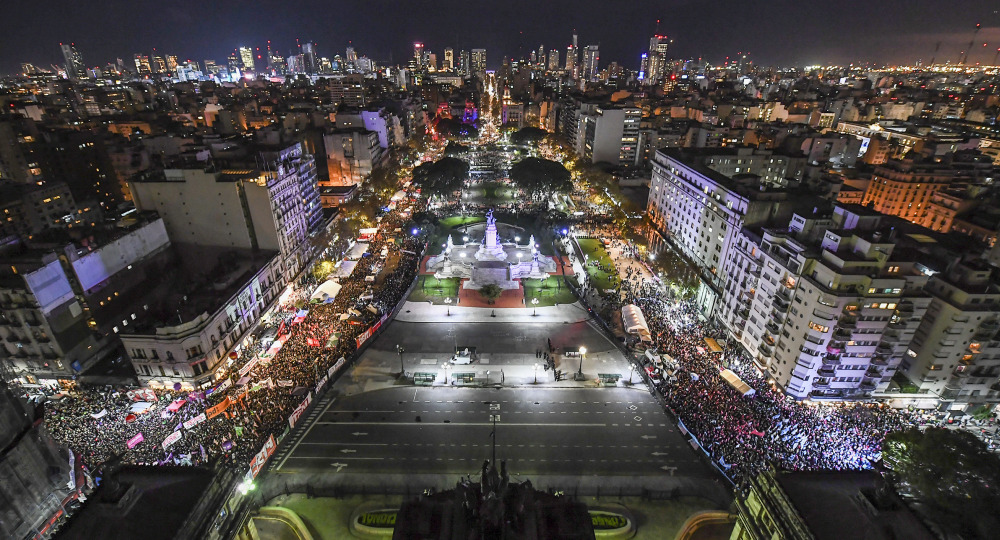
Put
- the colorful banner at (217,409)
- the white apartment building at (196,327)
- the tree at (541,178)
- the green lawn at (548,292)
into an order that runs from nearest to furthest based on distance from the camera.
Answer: the colorful banner at (217,409), the white apartment building at (196,327), the green lawn at (548,292), the tree at (541,178)

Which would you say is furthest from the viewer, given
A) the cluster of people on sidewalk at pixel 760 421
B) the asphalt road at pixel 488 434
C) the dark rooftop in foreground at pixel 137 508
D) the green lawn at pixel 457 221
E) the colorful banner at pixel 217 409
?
A: the green lawn at pixel 457 221

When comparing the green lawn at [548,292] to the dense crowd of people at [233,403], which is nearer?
the dense crowd of people at [233,403]

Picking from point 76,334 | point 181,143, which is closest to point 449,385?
point 76,334

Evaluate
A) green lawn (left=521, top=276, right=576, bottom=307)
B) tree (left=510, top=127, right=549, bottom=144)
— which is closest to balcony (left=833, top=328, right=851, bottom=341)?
green lawn (left=521, top=276, right=576, bottom=307)

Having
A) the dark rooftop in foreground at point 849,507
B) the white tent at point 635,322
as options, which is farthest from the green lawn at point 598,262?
the dark rooftop in foreground at point 849,507

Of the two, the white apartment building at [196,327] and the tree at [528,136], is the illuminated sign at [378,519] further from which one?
the tree at [528,136]

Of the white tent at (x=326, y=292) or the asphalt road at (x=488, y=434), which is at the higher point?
the white tent at (x=326, y=292)
